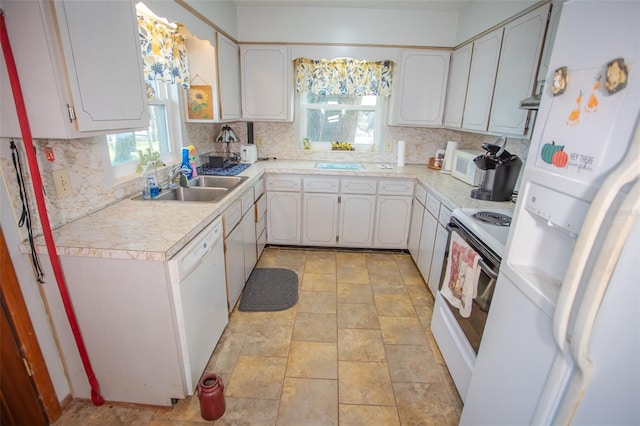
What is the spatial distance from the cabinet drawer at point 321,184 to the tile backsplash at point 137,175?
63 centimetres

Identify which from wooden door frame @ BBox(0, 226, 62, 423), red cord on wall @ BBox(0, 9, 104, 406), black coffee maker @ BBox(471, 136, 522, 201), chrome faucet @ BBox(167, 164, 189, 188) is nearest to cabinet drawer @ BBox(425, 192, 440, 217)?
black coffee maker @ BBox(471, 136, 522, 201)

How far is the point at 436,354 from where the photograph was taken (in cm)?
205

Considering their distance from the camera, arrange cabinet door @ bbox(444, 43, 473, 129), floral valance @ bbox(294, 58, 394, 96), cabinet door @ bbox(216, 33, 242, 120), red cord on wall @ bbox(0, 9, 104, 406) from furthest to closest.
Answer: floral valance @ bbox(294, 58, 394, 96)
cabinet door @ bbox(444, 43, 473, 129)
cabinet door @ bbox(216, 33, 242, 120)
red cord on wall @ bbox(0, 9, 104, 406)

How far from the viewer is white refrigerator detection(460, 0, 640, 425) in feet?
2.33

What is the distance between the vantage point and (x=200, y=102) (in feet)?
9.00

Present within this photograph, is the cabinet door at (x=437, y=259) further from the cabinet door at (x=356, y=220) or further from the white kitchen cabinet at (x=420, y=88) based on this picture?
the white kitchen cabinet at (x=420, y=88)

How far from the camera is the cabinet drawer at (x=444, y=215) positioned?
2.38 metres

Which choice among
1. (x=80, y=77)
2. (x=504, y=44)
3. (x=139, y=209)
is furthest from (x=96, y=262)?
(x=504, y=44)

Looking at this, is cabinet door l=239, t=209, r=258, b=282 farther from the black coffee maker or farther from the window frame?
the black coffee maker

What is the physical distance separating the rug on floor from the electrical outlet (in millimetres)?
1393

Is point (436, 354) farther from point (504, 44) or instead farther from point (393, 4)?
point (393, 4)

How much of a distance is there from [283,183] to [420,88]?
1.74 metres

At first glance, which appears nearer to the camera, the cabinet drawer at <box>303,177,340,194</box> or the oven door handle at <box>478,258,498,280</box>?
the oven door handle at <box>478,258,498,280</box>

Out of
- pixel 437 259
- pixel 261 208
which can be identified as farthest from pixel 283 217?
pixel 437 259
